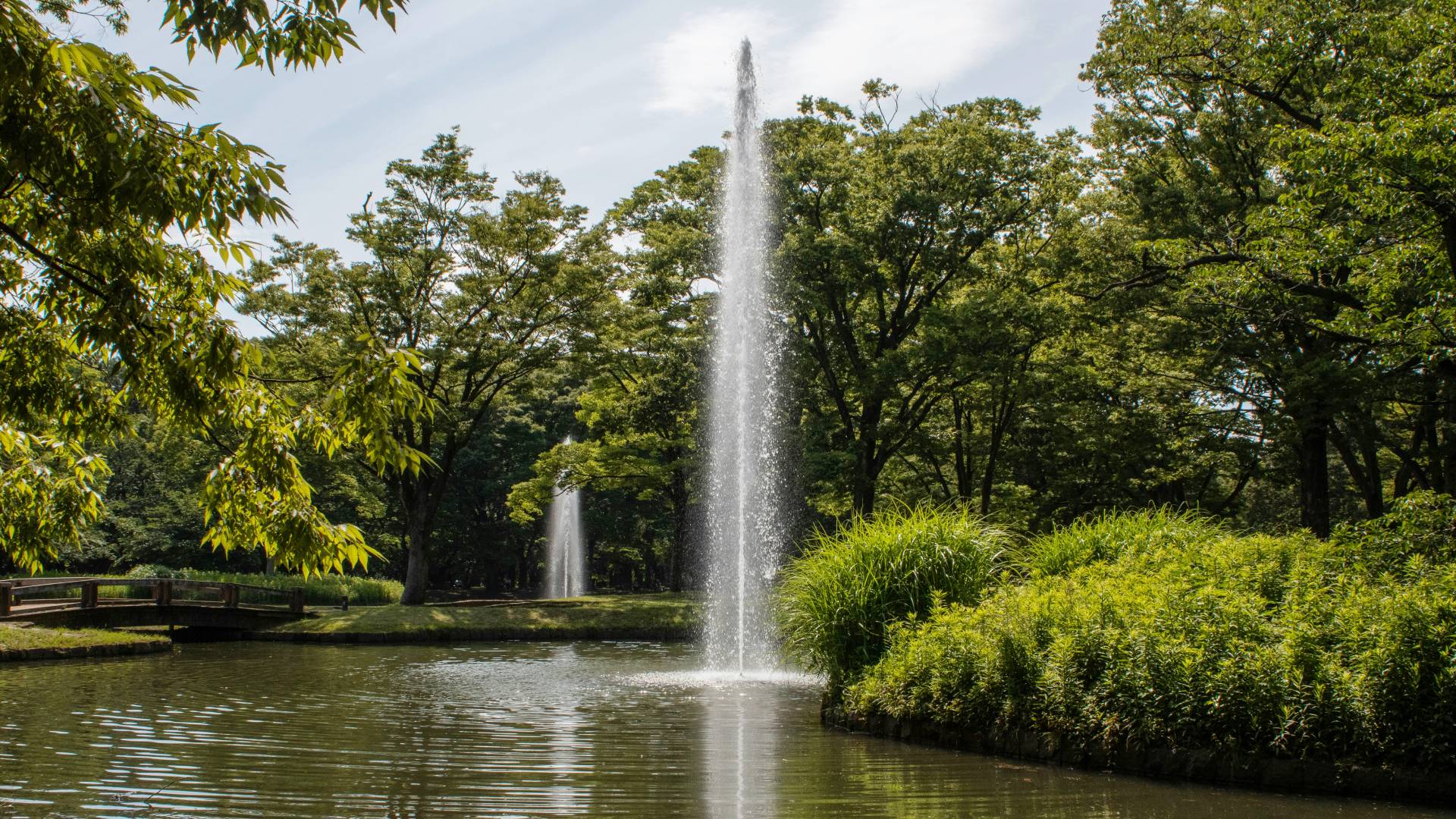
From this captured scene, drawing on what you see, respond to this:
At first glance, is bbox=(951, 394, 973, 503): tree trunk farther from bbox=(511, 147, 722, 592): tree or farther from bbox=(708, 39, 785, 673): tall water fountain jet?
bbox=(511, 147, 722, 592): tree

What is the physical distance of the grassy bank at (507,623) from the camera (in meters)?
25.6

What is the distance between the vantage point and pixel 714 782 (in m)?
7.91

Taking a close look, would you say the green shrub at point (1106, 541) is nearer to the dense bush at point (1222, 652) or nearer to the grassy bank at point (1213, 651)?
the grassy bank at point (1213, 651)

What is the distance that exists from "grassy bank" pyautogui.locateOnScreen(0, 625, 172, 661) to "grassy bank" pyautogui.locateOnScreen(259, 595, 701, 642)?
491 centimetres

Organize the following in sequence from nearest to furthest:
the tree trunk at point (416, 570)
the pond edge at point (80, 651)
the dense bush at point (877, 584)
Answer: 1. the dense bush at point (877, 584)
2. the pond edge at point (80, 651)
3. the tree trunk at point (416, 570)

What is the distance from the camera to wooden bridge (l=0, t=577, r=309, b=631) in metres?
22.0

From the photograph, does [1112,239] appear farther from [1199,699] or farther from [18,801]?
[18,801]

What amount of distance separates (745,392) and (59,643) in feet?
47.6

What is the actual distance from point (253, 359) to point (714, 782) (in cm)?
495

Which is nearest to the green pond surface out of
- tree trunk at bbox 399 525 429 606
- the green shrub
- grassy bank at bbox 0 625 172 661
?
grassy bank at bbox 0 625 172 661

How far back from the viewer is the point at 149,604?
24234mm

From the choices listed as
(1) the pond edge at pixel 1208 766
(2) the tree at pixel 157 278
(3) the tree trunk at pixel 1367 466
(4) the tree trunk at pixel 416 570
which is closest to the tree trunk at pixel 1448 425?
(3) the tree trunk at pixel 1367 466

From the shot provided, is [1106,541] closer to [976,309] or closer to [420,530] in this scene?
[976,309]

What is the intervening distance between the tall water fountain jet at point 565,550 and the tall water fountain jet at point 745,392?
947 inches
